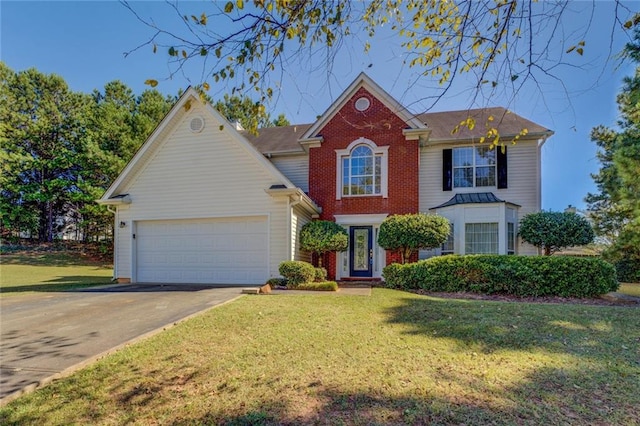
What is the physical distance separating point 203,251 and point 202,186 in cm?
238

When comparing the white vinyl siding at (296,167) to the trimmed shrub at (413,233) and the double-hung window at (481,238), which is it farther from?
A: the double-hung window at (481,238)

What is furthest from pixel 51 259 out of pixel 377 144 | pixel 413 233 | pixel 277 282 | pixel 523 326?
pixel 523 326

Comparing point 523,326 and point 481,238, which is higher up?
point 481,238

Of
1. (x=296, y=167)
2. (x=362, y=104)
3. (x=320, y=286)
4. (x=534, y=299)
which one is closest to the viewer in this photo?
(x=534, y=299)

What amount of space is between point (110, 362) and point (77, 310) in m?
4.14

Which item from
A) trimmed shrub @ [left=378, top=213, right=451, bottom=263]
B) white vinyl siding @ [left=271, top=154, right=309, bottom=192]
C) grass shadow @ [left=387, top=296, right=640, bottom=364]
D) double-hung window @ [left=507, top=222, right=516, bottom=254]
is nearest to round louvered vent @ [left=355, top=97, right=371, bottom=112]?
white vinyl siding @ [left=271, top=154, right=309, bottom=192]

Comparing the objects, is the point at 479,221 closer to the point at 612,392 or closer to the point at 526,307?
the point at 526,307

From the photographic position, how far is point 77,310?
738 centimetres

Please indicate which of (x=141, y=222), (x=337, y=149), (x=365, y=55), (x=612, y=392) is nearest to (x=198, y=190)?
(x=141, y=222)

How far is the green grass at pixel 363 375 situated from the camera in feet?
10.0

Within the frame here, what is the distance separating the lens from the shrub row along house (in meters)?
11.8

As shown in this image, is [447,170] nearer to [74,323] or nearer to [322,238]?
[322,238]

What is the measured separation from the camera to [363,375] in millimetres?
3785

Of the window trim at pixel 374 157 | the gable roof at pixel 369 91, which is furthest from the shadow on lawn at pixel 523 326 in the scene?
the gable roof at pixel 369 91
